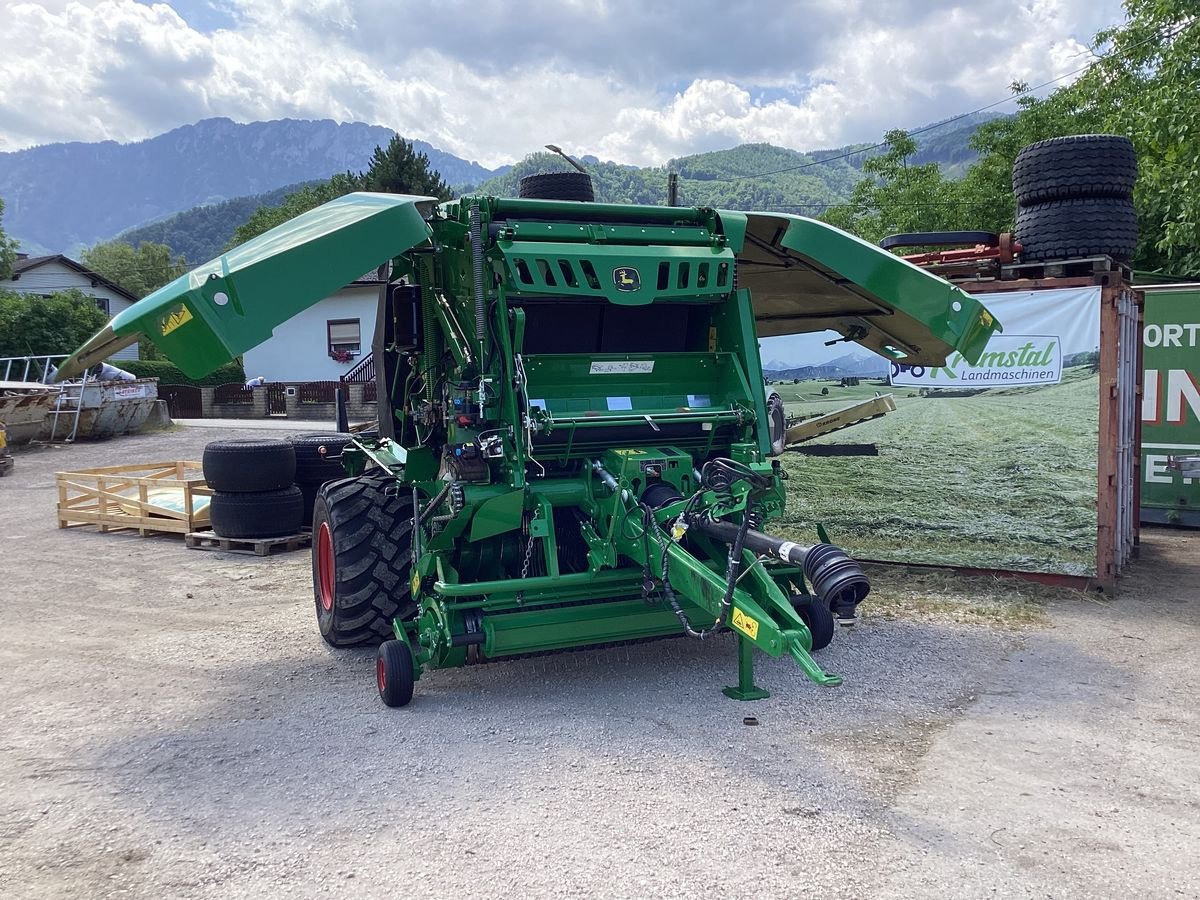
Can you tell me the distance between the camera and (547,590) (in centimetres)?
543

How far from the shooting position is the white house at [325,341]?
33.2 metres

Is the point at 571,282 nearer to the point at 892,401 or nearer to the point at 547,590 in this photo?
the point at 547,590

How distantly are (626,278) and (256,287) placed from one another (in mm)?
2001

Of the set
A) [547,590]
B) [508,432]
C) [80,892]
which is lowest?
[80,892]

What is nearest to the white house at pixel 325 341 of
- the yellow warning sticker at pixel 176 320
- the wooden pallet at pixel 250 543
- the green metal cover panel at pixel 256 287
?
the wooden pallet at pixel 250 543

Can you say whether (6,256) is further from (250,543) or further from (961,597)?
(961,597)

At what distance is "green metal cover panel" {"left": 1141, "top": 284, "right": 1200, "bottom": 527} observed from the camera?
10102 mm

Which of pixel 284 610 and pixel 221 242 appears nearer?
pixel 284 610

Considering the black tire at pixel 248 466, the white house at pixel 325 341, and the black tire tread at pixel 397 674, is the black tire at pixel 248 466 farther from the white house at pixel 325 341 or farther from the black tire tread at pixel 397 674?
the white house at pixel 325 341

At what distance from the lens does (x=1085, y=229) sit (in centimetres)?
804

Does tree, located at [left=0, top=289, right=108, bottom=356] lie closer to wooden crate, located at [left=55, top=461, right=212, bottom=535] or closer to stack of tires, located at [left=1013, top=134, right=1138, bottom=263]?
wooden crate, located at [left=55, top=461, right=212, bottom=535]

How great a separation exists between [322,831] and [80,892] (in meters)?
0.85

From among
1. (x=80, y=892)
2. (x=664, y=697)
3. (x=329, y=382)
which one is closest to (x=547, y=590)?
(x=664, y=697)

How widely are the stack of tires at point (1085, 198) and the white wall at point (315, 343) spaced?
2660 cm
